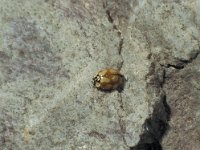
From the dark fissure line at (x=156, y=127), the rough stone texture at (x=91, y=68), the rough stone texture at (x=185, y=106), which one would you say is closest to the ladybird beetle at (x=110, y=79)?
the rough stone texture at (x=91, y=68)

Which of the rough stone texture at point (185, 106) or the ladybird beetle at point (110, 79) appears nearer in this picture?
the ladybird beetle at point (110, 79)

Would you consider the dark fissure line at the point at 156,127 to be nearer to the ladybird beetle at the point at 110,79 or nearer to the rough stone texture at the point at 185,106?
the rough stone texture at the point at 185,106

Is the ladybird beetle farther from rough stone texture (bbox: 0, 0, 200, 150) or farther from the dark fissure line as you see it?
the dark fissure line

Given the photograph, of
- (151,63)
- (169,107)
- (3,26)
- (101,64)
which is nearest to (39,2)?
(3,26)

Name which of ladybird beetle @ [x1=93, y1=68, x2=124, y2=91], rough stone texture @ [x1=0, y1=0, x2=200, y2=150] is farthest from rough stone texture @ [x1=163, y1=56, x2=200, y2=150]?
ladybird beetle @ [x1=93, y1=68, x2=124, y2=91]

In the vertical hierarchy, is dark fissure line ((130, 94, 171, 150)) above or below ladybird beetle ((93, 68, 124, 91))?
below

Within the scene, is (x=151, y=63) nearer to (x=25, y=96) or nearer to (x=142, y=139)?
(x=142, y=139)
